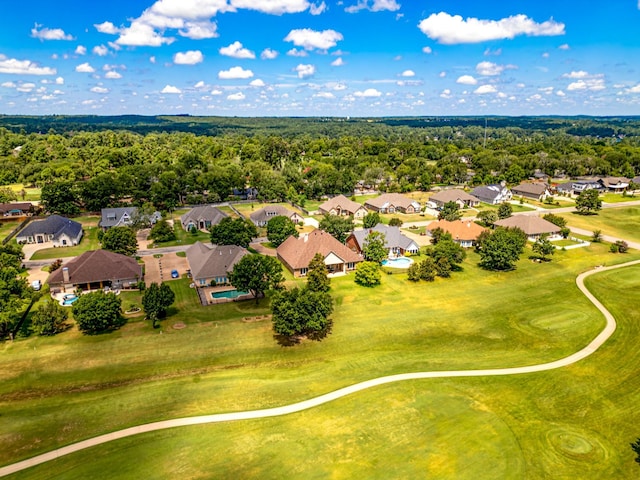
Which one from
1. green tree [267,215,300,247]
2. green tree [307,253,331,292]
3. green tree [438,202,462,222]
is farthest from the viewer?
green tree [438,202,462,222]

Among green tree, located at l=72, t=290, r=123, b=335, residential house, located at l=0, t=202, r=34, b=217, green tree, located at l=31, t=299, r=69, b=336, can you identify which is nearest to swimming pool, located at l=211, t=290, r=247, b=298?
green tree, located at l=72, t=290, r=123, b=335

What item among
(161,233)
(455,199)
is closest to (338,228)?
(161,233)

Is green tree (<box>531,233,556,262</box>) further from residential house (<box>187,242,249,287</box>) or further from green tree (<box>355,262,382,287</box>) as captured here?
residential house (<box>187,242,249,287</box>)

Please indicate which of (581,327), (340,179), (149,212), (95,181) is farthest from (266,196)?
(581,327)

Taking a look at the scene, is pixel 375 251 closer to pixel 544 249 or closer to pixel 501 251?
pixel 501 251

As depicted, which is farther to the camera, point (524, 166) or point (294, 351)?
point (524, 166)

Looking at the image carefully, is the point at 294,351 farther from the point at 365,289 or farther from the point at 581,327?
the point at 581,327

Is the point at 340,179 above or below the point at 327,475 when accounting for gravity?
above
